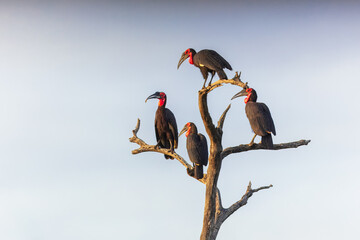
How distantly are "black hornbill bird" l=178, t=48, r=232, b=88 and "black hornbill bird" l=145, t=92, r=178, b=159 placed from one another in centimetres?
122

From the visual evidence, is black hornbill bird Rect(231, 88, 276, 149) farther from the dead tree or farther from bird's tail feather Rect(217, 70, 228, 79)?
bird's tail feather Rect(217, 70, 228, 79)

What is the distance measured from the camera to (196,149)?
1089 centimetres

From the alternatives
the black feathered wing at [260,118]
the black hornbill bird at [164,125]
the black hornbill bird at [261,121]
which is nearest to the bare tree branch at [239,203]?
the black hornbill bird at [261,121]

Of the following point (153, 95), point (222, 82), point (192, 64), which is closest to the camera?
point (222, 82)

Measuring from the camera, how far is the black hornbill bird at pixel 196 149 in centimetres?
1087

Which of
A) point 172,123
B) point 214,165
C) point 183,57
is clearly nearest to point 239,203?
point 214,165

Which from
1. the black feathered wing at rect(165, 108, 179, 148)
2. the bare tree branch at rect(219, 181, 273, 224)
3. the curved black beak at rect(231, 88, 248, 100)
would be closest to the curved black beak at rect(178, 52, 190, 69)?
the black feathered wing at rect(165, 108, 179, 148)

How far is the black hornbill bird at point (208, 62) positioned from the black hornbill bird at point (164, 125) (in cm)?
122

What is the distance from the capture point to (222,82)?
395 inches

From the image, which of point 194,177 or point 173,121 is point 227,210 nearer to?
point 194,177

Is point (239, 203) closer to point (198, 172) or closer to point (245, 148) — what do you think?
point (198, 172)

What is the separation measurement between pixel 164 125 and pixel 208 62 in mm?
1996

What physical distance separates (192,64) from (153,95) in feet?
3.86

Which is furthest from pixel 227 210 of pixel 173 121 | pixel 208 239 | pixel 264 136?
pixel 173 121
